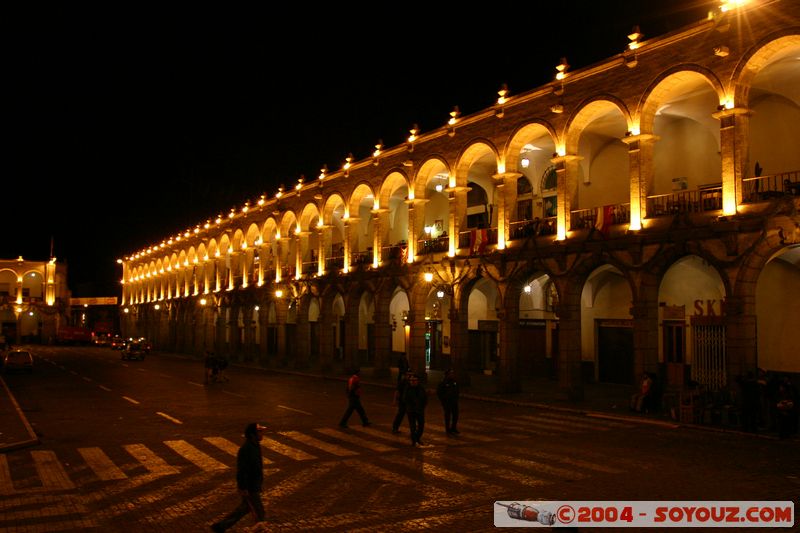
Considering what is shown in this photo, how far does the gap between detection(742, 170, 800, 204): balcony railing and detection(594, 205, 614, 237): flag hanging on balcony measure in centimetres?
450

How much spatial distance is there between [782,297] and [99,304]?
110231 mm

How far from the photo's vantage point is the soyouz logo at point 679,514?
9.91 meters

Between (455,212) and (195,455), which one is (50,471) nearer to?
(195,455)

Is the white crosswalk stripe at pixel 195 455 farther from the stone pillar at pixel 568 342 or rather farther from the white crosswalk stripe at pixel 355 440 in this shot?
the stone pillar at pixel 568 342

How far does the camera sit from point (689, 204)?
76.7 ft

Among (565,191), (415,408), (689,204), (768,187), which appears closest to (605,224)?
(565,191)

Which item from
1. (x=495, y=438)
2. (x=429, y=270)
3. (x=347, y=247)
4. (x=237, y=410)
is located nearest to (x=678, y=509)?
(x=495, y=438)

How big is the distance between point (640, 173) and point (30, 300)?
10346 cm

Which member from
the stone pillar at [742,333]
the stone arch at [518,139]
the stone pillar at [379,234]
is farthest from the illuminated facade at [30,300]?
the stone pillar at [742,333]

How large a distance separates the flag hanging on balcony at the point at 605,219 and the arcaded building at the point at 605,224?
0.05 meters

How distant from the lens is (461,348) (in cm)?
3166

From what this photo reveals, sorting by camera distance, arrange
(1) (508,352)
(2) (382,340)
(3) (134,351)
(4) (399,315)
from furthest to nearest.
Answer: (3) (134,351) → (4) (399,315) → (2) (382,340) → (1) (508,352)

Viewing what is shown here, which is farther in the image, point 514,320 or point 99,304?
point 99,304

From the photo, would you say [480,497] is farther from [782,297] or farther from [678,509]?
[782,297]
